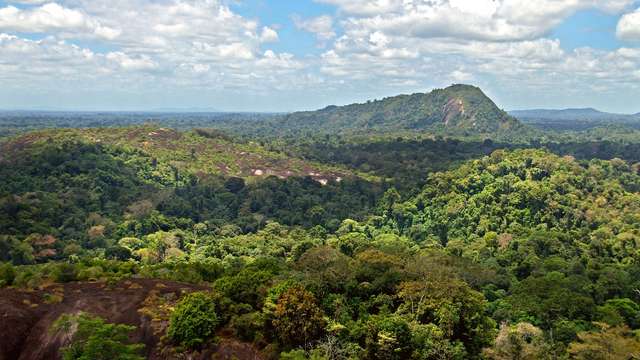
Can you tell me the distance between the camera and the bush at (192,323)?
38.6 metres

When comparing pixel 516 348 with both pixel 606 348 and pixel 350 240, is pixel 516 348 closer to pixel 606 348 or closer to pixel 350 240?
pixel 606 348

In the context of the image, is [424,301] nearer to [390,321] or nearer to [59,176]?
[390,321]

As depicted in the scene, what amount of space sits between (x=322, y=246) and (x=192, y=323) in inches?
1227

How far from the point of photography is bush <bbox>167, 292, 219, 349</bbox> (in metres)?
38.6

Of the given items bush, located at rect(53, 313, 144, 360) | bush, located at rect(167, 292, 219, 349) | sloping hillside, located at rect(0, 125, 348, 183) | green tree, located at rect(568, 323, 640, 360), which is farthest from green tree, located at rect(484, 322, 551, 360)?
sloping hillside, located at rect(0, 125, 348, 183)

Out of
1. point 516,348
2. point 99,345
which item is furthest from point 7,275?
point 516,348

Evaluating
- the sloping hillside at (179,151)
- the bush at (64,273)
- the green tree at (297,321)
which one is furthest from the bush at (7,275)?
the sloping hillside at (179,151)

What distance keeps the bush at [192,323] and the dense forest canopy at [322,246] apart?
101 millimetres

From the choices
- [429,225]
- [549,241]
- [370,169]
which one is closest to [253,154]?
[370,169]

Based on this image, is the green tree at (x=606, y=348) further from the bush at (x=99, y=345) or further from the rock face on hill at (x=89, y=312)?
the bush at (x=99, y=345)

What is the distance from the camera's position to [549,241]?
81438mm

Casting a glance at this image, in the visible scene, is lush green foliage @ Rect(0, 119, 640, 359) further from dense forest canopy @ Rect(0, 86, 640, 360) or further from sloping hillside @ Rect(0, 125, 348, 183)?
sloping hillside @ Rect(0, 125, 348, 183)

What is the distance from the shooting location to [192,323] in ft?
127

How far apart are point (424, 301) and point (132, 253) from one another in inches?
2198
